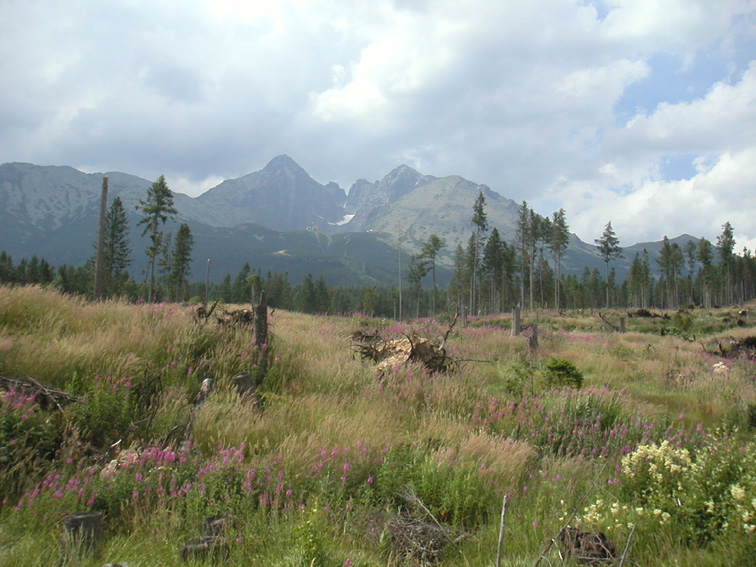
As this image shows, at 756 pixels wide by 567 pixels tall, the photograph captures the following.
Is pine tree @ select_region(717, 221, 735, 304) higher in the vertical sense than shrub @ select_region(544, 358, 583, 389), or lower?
higher

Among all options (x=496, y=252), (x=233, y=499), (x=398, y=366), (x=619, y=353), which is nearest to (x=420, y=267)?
(x=496, y=252)

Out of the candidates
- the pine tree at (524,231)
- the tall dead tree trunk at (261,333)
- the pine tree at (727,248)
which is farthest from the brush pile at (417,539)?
the pine tree at (727,248)

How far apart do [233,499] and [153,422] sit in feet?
5.22

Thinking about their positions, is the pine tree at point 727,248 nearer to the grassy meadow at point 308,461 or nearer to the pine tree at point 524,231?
the pine tree at point 524,231

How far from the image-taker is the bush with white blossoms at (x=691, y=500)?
2.92 meters

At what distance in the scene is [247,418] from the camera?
442cm

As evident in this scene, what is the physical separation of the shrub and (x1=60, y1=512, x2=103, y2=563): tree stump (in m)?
7.54

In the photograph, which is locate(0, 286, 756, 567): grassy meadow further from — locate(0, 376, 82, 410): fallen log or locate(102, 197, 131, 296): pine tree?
locate(102, 197, 131, 296): pine tree

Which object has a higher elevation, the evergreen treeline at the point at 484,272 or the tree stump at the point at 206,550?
the evergreen treeline at the point at 484,272

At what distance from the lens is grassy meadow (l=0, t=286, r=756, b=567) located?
9.52 feet

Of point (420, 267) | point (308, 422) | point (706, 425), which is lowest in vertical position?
point (706, 425)

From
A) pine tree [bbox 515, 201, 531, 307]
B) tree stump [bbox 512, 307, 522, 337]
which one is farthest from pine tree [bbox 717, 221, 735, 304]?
tree stump [bbox 512, 307, 522, 337]

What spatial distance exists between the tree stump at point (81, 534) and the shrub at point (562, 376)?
7.54m

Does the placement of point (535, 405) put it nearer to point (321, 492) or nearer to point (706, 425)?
point (706, 425)
